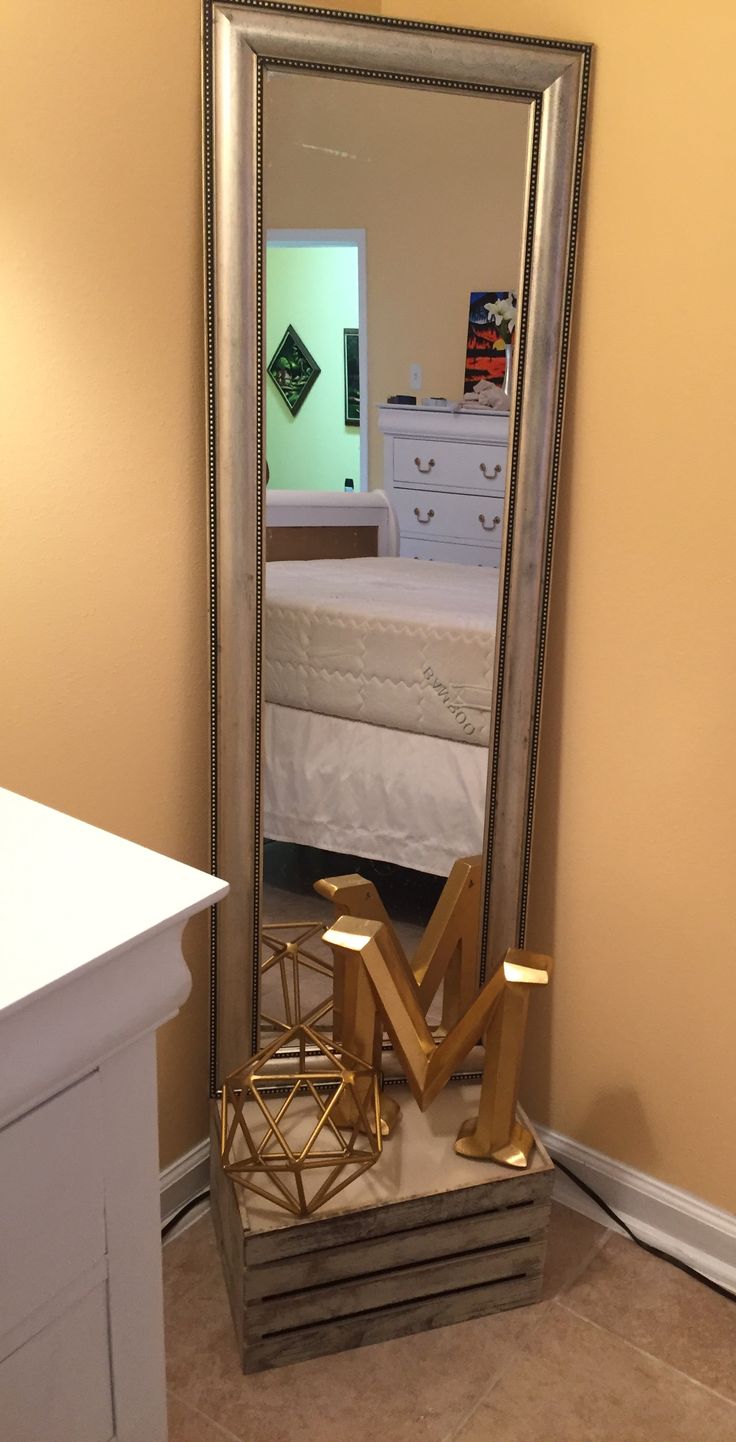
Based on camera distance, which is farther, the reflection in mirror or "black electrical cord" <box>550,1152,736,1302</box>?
"black electrical cord" <box>550,1152,736,1302</box>

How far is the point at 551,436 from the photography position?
156 centimetres

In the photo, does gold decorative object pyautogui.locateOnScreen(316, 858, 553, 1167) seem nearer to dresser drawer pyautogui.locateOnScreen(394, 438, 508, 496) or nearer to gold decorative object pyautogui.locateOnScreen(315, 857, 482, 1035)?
gold decorative object pyautogui.locateOnScreen(315, 857, 482, 1035)

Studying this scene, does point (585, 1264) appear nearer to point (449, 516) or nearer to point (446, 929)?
point (446, 929)

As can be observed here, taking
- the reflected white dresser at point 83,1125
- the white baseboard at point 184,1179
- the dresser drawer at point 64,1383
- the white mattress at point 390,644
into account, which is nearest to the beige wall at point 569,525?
the white baseboard at point 184,1179

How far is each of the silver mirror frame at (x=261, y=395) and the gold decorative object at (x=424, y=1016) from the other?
108mm

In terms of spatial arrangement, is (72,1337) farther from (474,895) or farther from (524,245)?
(524,245)

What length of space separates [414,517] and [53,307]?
540 millimetres

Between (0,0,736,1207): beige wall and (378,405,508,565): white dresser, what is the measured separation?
0.37 ft

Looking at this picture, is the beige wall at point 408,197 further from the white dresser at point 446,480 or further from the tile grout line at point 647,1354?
the tile grout line at point 647,1354

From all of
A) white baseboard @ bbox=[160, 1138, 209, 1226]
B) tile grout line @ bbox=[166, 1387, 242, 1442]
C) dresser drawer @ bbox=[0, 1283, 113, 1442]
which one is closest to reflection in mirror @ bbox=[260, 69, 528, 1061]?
white baseboard @ bbox=[160, 1138, 209, 1226]

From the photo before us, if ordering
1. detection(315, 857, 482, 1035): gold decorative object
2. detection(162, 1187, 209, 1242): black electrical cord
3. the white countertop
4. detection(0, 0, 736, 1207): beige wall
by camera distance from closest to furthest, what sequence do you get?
the white countertop, detection(0, 0, 736, 1207): beige wall, detection(315, 857, 482, 1035): gold decorative object, detection(162, 1187, 209, 1242): black electrical cord

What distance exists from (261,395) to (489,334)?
32 centimetres

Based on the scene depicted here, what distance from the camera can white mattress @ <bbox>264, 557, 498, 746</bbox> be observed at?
160 cm

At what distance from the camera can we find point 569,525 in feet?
5.37
